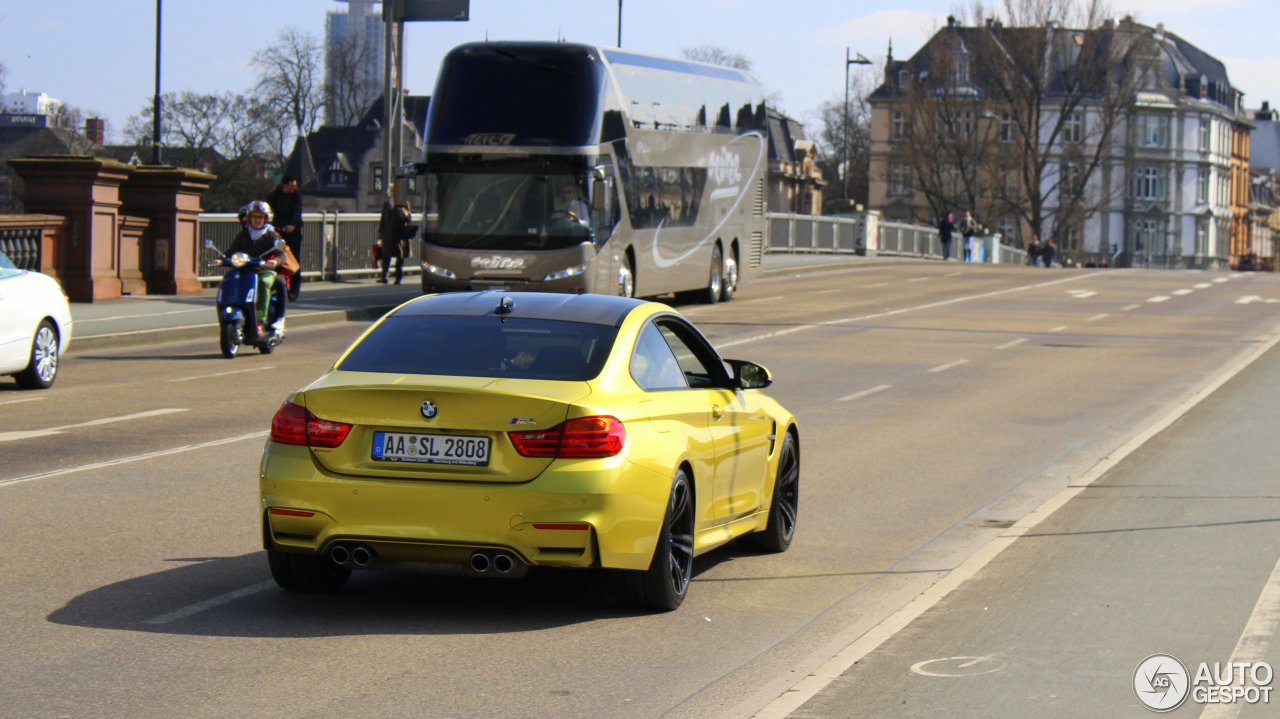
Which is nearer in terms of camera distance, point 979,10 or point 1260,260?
point 979,10

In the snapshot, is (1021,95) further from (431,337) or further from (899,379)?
(431,337)

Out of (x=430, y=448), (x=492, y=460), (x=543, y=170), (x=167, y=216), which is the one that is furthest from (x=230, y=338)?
(x=492, y=460)

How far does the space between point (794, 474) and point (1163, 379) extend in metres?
12.4

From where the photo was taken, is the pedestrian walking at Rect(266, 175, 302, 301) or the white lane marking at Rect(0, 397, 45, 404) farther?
the pedestrian walking at Rect(266, 175, 302, 301)

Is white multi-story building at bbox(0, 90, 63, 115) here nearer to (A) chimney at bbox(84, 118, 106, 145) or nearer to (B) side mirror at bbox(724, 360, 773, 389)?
(A) chimney at bbox(84, 118, 106, 145)

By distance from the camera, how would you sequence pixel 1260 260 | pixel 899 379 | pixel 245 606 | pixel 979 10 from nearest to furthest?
pixel 245 606 < pixel 899 379 < pixel 979 10 < pixel 1260 260

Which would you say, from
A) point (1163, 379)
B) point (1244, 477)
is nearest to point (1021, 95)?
point (1163, 379)

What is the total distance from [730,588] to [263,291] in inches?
542

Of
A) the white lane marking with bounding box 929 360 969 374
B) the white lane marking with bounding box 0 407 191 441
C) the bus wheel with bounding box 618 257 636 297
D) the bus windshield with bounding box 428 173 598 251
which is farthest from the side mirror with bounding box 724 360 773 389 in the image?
the bus wheel with bounding box 618 257 636 297

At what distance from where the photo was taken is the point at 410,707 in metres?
5.96

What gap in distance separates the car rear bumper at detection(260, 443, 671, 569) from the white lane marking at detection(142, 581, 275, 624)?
0.49 m

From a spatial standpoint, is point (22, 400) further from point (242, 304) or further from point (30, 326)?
point (242, 304)

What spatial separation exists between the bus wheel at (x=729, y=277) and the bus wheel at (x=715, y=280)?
0.17m

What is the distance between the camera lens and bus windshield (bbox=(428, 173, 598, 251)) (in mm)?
29094
